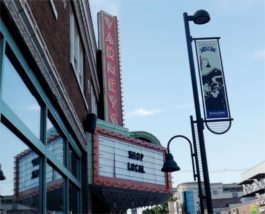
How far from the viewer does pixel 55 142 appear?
24.9ft

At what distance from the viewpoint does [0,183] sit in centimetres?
449

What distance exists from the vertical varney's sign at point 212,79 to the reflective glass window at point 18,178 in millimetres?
3478

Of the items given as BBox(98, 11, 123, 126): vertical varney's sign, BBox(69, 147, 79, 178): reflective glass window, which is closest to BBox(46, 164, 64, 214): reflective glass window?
BBox(69, 147, 79, 178): reflective glass window

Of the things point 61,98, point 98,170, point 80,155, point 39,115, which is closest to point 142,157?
point 98,170

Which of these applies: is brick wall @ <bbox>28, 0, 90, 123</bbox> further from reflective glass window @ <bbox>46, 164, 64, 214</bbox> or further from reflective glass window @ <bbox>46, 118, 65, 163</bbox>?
reflective glass window @ <bbox>46, 164, 64, 214</bbox>

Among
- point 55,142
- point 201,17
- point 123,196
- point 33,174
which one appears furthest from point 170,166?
point 123,196

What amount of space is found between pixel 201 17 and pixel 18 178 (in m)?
4.94

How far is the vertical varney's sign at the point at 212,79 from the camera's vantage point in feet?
26.1

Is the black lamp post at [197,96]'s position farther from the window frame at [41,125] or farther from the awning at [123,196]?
the awning at [123,196]

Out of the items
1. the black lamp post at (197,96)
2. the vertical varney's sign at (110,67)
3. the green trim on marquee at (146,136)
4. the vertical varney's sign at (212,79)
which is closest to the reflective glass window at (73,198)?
the black lamp post at (197,96)

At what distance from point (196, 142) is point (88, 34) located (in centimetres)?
565

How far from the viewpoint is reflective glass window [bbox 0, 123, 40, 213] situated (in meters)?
4.61

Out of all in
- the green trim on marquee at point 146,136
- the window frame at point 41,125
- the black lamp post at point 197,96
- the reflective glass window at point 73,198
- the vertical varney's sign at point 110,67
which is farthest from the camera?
the vertical varney's sign at point 110,67

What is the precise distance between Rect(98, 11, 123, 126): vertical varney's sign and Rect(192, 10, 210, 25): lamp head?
8518 millimetres
